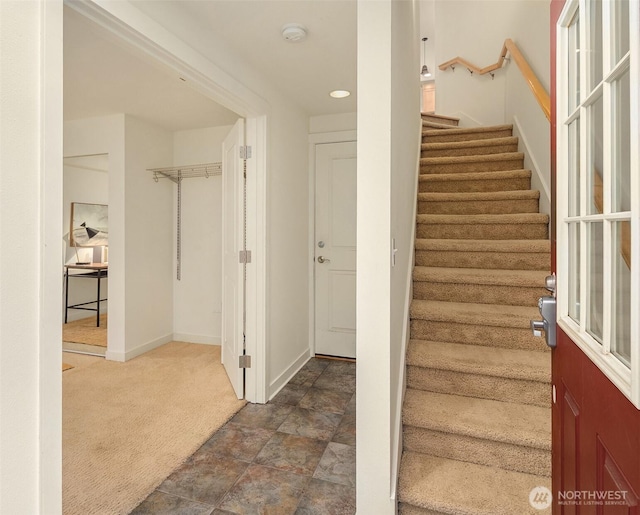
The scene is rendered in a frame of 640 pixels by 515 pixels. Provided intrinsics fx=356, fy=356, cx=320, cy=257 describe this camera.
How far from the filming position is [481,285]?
2.21 m

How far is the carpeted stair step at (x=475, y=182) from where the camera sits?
2814 millimetres

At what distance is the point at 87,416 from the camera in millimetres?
2330

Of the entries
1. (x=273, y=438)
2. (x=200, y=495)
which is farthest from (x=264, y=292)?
(x=200, y=495)

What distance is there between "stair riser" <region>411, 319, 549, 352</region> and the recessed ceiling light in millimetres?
1841

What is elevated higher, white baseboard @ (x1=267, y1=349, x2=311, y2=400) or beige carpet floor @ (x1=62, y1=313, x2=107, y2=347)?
beige carpet floor @ (x1=62, y1=313, x2=107, y2=347)

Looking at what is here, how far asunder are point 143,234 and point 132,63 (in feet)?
5.49

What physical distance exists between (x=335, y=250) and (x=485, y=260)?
144cm

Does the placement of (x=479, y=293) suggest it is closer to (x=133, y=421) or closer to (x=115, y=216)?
(x=133, y=421)

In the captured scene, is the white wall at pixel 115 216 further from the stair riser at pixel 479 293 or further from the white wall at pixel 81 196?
the stair riser at pixel 479 293

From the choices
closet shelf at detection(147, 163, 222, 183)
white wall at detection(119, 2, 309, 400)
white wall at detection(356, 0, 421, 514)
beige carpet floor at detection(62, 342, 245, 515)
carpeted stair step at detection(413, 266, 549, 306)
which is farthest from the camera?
closet shelf at detection(147, 163, 222, 183)

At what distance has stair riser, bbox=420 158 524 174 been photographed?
3.02 metres

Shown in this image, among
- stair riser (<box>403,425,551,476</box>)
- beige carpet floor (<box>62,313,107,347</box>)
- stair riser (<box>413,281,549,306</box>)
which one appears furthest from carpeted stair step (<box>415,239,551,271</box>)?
beige carpet floor (<box>62,313,107,347</box>)

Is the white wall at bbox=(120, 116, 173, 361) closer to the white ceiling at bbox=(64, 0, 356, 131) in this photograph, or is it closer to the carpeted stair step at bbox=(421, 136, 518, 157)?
the white ceiling at bbox=(64, 0, 356, 131)

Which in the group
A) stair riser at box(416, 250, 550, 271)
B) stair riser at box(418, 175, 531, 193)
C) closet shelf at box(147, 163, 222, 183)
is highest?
closet shelf at box(147, 163, 222, 183)
